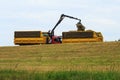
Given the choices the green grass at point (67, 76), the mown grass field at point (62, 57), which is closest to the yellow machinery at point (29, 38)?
the mown grass field at point (62, 57)

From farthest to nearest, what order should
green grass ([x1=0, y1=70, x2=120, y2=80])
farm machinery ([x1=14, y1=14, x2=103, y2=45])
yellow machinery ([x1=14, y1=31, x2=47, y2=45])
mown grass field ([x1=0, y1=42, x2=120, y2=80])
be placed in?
yellow machinery ([x1=14, y1=31, x2=47, y2=45])
farm machinery ([x1=14, y1=14, x2=103, y2=45])
mown grass field ([x1=0, y1=42, x2=120, y2=80])
green grass ([x1=0, y1=70, x2=120, y2=80])

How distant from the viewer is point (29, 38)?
45906 mm

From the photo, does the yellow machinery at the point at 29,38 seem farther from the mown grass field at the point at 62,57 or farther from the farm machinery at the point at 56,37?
the mown grass field at the point at 62,57

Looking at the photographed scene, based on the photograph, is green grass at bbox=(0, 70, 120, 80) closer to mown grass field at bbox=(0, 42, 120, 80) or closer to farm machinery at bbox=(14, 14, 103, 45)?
mown grass field at bbox=(0, 42, 120, 80)

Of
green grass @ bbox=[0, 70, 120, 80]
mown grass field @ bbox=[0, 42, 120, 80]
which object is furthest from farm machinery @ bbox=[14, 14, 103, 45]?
green grass @ bbox=[0, 70, 120, 80]

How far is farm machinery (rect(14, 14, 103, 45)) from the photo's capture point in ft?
145

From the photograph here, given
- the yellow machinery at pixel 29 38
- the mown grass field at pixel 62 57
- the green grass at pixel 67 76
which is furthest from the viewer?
the yellow machinery at pixel 29 38

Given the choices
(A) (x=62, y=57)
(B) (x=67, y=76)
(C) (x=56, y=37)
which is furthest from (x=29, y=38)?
(B) (x=67, y=76)

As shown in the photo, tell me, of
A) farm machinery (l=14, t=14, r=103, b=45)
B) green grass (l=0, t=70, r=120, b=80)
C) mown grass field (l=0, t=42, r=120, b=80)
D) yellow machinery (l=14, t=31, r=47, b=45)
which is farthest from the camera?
yellow machinery (l=14, t=31, r=47, b=45)

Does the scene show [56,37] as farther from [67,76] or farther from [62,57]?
[67,76]

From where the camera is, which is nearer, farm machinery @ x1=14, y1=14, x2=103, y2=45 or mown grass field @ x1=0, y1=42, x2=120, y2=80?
mown grass field @ x1=0, y1=42, x2=120, y2=80

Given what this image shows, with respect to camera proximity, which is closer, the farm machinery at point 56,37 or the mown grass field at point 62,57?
the mown grass field at point 62,57

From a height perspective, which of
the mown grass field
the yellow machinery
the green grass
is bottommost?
the mown grass field

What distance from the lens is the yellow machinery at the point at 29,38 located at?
150 feet
